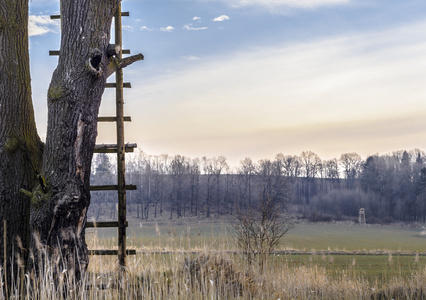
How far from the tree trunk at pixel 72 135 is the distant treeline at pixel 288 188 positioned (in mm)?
42421

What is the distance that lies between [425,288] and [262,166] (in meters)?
53.3

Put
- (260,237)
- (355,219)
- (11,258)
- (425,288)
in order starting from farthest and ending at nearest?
(355,219)
(260,237)
(425,288)
(11,258)

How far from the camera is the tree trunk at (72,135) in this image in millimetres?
5059

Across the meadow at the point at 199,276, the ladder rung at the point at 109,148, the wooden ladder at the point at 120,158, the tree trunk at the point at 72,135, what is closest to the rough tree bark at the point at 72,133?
the tree trunk at the point at 72,135

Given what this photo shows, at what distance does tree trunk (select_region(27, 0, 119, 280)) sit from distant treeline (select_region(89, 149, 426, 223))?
42421mm

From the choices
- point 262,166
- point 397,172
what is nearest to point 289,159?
point 262,166

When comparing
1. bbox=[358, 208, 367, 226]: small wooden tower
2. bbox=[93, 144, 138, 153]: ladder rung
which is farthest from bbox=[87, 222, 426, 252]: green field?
bbox=[358, 208, 367, 226]: small wooden tower

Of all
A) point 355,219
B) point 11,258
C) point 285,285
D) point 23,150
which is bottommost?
point 355,219

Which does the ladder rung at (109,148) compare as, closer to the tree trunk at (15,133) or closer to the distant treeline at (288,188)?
the tree trunk at (15,133)

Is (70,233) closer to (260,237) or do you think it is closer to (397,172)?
(260,237)

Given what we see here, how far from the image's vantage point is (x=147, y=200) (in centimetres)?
5184

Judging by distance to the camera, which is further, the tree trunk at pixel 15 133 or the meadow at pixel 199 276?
the tree trunk at pixel 15 133

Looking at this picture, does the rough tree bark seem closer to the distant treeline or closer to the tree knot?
the tree knot

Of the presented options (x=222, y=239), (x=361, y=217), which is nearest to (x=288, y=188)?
(x=361, y=217)
